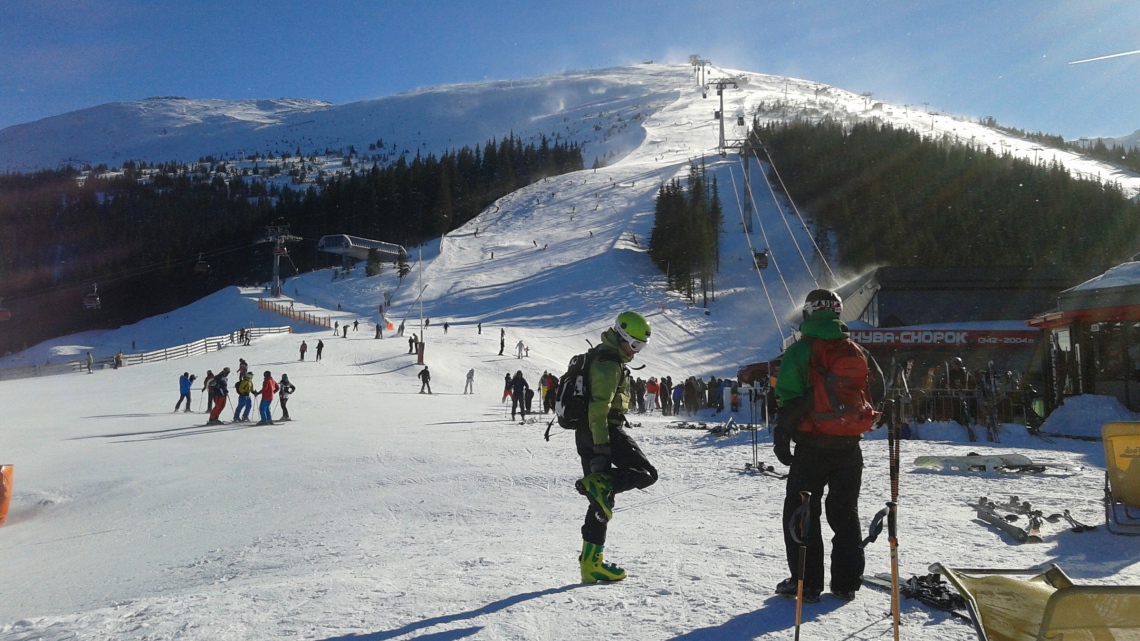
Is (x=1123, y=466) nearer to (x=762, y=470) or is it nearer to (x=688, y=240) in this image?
(x=762, y=470)

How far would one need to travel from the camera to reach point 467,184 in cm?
9538

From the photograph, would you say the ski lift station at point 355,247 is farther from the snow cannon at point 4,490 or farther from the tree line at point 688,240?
the snow cannon at point 4,490

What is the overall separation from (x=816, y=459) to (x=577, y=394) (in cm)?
140

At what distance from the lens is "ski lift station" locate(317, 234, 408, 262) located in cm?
7031

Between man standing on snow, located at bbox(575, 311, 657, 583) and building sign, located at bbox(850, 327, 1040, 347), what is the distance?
956 inches

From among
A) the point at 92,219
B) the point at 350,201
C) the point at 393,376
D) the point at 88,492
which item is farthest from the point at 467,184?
the point at 88,492

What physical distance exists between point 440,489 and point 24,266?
118 meters

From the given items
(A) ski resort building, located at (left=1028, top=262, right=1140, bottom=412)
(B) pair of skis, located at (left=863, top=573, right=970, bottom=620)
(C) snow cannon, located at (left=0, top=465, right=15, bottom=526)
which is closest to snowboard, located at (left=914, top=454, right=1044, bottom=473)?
(B) pair of skis, located at (left=863, top=573, right=970, bottom=620)

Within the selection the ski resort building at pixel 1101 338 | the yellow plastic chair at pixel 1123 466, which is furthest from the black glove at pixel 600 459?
the ski resort building at pixel 1101 338

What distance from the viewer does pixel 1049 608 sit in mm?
2188

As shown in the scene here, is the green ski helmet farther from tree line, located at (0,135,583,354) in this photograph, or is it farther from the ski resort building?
tree line, located at (0,135,583,354)

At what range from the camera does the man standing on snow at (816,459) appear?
12.6 feet

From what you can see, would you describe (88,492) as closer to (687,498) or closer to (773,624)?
(687,498)

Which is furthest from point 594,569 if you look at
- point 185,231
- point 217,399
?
point 185,231
